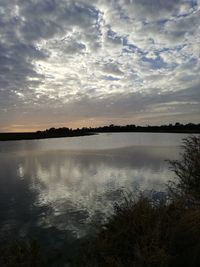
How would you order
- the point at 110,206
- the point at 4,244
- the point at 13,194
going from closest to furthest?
the point at 4,244
the point at 110,206
the point at 13,194

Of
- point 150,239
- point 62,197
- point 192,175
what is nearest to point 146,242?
point 150,239

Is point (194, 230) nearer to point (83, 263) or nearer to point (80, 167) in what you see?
point (83, 263)

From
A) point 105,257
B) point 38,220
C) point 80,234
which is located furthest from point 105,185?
point 105,257

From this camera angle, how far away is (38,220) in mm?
15594

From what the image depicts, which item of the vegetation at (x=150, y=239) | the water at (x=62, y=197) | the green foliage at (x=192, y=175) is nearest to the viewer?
the vegetation at (x=150, y=239)

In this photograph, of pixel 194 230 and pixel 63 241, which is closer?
pixel 194 230

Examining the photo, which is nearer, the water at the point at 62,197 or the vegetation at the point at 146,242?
the vegetation at the point at 146,242

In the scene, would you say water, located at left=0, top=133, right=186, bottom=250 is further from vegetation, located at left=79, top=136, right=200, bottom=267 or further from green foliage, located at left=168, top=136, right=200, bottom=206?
green foliage, located at left=168, top=136, right=200, bottom=206

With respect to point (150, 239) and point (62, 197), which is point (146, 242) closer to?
point (150, 239)

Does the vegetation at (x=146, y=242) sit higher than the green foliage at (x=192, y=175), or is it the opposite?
the green foliage at (x=192, y=175)

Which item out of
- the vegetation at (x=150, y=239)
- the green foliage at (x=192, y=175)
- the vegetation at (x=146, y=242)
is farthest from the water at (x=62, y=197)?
the green foliage at (x=192, y=175)

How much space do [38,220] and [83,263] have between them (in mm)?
6322

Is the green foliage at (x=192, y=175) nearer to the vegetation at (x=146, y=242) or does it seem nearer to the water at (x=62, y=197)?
the vegetation at (x=146, y=242)

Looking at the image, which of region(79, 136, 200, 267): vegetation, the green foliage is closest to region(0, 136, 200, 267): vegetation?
region(79, 136, 200, 267): vegetation
